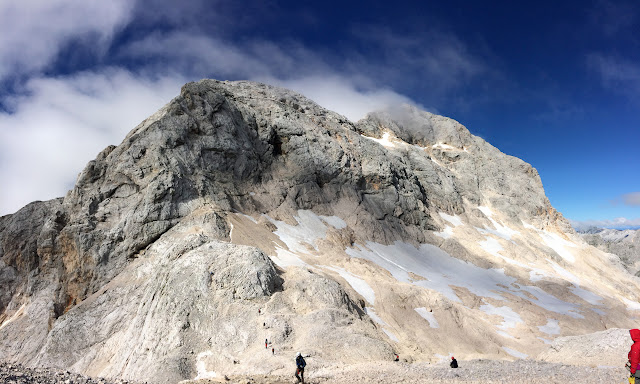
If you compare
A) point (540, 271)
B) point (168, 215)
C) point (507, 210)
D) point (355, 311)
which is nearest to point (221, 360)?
point (355, 311)

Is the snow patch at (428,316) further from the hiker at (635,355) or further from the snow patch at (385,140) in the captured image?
the snow patch at (385,140)

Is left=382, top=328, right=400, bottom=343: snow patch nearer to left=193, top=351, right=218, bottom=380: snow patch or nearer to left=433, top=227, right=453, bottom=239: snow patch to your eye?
left=193, top=351, right=218, bottom=380: snow patch

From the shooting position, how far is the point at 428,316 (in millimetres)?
27641

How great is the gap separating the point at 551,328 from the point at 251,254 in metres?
25.6

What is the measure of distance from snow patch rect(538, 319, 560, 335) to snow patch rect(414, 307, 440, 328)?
10.4 m

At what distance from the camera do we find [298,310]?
2222 cm

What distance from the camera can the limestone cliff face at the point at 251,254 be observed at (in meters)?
21.1

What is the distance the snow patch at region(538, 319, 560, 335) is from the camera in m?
30.5

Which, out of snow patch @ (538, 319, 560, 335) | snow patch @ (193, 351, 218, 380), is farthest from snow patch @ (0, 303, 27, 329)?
snow patch @ (538, 319, 560, 335)

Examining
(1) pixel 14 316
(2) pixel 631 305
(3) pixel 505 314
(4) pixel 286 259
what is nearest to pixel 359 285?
(4) pixel 286 259

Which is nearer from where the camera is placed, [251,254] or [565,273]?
[251,254]

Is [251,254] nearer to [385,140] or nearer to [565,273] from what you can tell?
[565,273]

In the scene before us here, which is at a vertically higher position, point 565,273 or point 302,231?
point 565,273

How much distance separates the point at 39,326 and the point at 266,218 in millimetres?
21135
